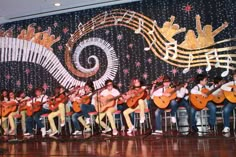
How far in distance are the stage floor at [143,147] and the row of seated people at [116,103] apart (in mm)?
543

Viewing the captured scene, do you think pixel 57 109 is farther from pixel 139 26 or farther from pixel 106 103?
pixel 139 26

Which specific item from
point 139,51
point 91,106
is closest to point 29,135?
point 91,106

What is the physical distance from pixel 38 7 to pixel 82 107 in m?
3.07

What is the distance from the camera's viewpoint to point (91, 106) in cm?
649

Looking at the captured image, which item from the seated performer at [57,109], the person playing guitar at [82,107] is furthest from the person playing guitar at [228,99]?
the seated performer at [57,109]

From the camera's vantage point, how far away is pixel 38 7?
793 centimetres

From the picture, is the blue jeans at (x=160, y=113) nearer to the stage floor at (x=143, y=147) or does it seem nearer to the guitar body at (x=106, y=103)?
the stage floor at (x=143, y=147)

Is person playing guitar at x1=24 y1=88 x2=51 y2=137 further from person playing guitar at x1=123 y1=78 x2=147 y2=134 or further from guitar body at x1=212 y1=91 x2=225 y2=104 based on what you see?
guitar body at x1=212 y1=91 x2=225 y2=104

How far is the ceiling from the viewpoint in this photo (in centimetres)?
758

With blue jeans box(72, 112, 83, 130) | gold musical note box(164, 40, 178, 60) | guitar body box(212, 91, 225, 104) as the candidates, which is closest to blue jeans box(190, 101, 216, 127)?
guitar body box(212, 91, 225, 104)

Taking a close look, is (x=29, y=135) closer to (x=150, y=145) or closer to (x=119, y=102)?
(x=119, y=102)

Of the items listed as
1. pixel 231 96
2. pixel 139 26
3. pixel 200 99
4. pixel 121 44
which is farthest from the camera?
pixel 121 44

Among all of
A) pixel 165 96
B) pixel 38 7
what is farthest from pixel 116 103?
pixel 38 7

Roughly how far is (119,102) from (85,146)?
184 cm
